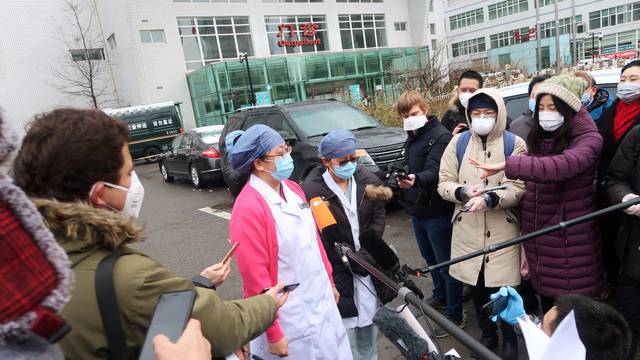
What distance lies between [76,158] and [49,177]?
9 centimetres

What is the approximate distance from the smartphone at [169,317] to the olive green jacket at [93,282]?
0.12ft

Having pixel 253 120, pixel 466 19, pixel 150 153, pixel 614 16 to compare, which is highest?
pixel 466 19

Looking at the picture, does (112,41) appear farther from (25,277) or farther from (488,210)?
(25,277)

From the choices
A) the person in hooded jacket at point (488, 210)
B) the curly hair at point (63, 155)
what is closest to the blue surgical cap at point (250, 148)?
the curly hair at point (63, 155)

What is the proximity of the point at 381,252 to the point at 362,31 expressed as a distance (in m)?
36.7

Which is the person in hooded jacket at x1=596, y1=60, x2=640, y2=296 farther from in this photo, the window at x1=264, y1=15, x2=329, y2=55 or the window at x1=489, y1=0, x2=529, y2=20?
the window at x1=489, y1=0, x2=529, y2=20

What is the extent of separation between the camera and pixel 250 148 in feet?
7.41

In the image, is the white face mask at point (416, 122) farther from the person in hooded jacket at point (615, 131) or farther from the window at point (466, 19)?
the window at point (466, 19)

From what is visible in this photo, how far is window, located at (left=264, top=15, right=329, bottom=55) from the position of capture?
31062 mm

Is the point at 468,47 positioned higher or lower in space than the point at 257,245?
higher

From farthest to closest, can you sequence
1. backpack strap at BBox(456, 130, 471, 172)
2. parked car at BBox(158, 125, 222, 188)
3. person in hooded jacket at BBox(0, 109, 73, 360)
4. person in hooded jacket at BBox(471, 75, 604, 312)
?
1. parked car at BBox(158, 125, 222, 188)
2. backpack strap at BBox(456, 130, 471, 172)
3. person in hooded jacket at BBox(471, 75, 604, 312)
4. person in hooded jacket at BBox(0, 109, 73, 360)

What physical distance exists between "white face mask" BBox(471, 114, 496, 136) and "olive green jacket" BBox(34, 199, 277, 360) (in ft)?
7.71

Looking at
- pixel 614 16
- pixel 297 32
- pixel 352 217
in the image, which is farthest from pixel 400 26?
pixel 352 217

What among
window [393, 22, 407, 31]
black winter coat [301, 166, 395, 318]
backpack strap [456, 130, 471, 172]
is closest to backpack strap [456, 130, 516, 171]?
backpack strap [456, 130, 471, 172]
